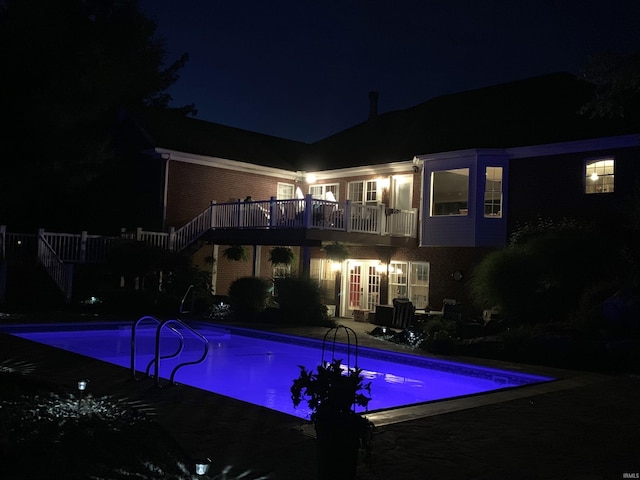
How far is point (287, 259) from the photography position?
21.8 meters

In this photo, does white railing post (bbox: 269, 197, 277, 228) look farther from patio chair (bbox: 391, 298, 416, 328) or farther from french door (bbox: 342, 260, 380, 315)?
patio chair (bbox: 391, 298, 416, 328)

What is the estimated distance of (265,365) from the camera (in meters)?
14.0

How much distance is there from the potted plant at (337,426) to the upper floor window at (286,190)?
21.6 meters

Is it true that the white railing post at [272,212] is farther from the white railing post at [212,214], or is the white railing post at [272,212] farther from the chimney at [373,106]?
the chimney at [373,106]

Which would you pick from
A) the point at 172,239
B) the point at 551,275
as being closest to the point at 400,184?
the point at 172,239

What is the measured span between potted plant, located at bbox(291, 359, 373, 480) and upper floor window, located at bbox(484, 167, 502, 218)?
15.8 metres

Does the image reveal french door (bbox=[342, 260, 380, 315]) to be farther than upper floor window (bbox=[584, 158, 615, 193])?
Yes

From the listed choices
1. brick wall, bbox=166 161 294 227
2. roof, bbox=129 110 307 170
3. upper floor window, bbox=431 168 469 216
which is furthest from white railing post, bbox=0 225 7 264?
upper floor window, bbox=431 168 469 216

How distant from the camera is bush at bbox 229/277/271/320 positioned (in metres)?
19.8

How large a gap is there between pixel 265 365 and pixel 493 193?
32.0ft

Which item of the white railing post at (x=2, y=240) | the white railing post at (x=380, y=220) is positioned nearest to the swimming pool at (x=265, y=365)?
the white railing post at (x=2, y=240)

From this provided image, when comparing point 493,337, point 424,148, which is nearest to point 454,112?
point 424,148

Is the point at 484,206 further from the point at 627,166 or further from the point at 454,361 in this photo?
the point at 454,361

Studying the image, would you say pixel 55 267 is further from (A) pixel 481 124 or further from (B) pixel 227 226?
(A) pixel 481 124
